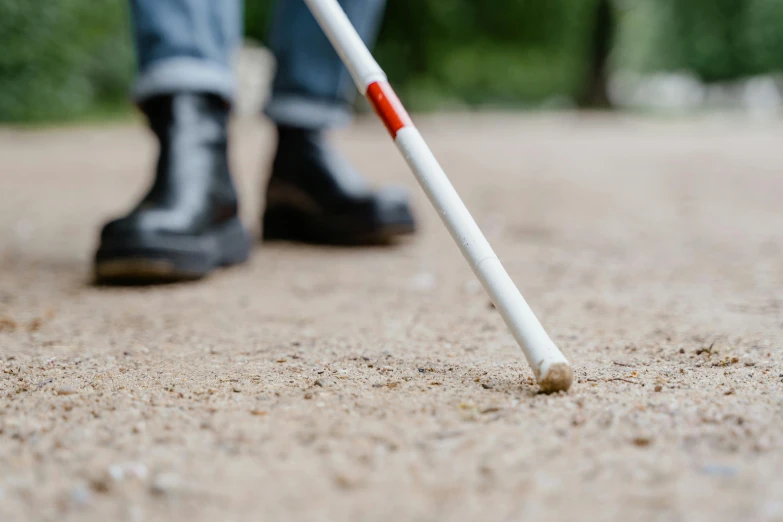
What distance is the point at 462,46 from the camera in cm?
1085

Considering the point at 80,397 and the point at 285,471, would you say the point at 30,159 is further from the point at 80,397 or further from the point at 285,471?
the point at 285,471

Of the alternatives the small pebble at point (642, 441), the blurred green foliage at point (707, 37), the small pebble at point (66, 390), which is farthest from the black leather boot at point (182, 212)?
the blurred green foliage at point (707, 37)

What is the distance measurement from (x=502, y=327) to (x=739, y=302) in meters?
0.45

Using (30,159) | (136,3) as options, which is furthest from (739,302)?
(30,159)

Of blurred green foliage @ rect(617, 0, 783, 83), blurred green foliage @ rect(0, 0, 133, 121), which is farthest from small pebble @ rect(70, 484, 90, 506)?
blurred green foliage @ rect(617, 0, 783, 83)

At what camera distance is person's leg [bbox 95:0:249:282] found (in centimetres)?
134

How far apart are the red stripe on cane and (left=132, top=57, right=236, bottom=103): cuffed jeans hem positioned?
67cm

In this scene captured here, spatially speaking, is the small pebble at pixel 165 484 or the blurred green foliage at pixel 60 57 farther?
the blurred green foliage at pixel 60 57

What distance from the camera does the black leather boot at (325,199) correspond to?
6.04 feet

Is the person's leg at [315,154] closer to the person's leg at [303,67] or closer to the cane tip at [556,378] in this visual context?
the person's leg at [303,67]

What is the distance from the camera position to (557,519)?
0.54m

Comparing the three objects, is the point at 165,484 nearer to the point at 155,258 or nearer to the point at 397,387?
the point at 397,387

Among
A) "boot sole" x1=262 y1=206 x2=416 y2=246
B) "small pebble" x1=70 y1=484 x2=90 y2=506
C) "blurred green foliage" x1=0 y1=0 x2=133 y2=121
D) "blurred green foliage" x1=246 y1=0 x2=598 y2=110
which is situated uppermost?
"blurred green foliage" x1=246 y1=0 x2=598 y2=110

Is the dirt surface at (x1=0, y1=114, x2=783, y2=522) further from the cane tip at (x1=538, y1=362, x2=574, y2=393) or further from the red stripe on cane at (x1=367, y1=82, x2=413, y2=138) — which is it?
the red stripe on cane at (x1=367, y1=82, x2=413, y2=138)
